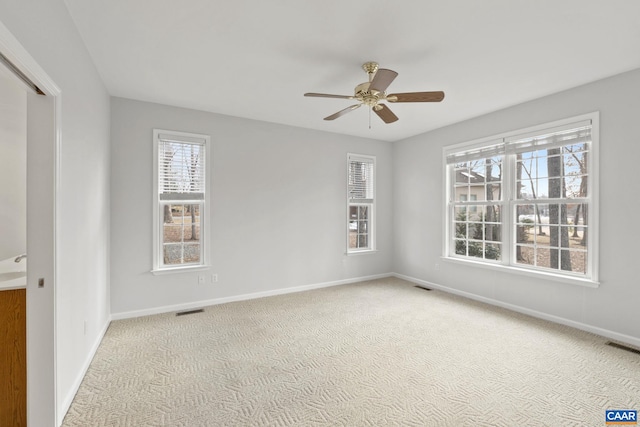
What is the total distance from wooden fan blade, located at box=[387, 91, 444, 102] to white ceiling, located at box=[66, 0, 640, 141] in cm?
38

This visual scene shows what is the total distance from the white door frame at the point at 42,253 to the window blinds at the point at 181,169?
2134 mm

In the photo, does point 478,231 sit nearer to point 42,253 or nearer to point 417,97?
point 417,97

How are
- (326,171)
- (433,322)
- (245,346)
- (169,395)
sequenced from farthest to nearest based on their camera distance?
(326,171) → (433,322) → (245,346) → (169,395)

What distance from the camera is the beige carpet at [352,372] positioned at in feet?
6.38

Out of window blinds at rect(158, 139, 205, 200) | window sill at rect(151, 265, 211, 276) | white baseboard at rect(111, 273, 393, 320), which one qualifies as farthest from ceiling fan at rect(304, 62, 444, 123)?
white baseboard at rect(111, 273, 393, 320)

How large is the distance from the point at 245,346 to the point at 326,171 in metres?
3.13

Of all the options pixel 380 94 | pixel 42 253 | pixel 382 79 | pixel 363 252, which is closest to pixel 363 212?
pixel 363 252

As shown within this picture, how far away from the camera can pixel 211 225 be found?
4.10 meters

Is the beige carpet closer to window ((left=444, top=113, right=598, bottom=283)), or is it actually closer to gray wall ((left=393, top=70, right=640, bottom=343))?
gray wall ((left=393, top=70, right=640, bottom=343))

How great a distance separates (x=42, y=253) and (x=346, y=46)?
261 centimetres

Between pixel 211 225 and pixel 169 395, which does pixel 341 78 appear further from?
pixel 169 395

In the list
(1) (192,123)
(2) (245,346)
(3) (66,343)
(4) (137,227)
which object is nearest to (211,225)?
(4) (137,227)

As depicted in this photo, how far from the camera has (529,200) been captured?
12.6 ft

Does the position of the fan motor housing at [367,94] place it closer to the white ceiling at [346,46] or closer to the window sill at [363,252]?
the white ceiling at [346,46]
